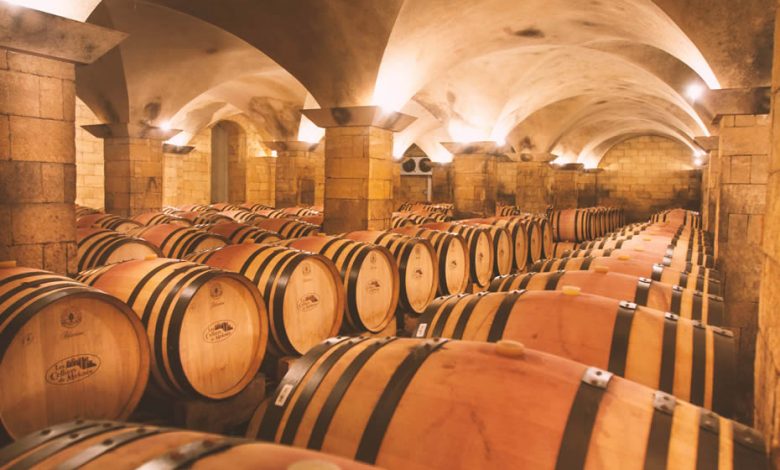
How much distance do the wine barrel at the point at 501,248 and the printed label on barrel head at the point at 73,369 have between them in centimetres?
558

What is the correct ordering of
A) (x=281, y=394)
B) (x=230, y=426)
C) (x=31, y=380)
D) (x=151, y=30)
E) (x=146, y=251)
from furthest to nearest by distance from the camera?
(x=151, y=30), (x=146, y=251), (x=230, y=426), (x=31, y=380), (x=281, y=394)

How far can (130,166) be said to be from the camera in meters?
9.66

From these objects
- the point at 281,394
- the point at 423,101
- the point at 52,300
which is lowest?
the point at 281,394

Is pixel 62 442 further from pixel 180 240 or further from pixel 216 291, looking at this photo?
pixel 180 240

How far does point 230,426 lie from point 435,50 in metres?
6.31

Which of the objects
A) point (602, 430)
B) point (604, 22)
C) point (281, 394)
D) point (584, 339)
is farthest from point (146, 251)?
point (604, 22)

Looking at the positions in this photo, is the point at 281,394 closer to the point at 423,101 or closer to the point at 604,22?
the point at 604,22

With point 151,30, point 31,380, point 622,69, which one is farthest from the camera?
point 622,69

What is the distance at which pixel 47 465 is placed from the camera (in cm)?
125

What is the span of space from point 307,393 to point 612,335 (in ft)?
4.49

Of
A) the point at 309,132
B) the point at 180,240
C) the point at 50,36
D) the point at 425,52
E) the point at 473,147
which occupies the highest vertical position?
the point at 425,52

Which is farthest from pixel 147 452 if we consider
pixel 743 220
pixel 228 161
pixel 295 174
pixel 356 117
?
pixel 228 161

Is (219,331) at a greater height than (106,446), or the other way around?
(106,446)

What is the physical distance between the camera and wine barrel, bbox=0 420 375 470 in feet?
3.77
